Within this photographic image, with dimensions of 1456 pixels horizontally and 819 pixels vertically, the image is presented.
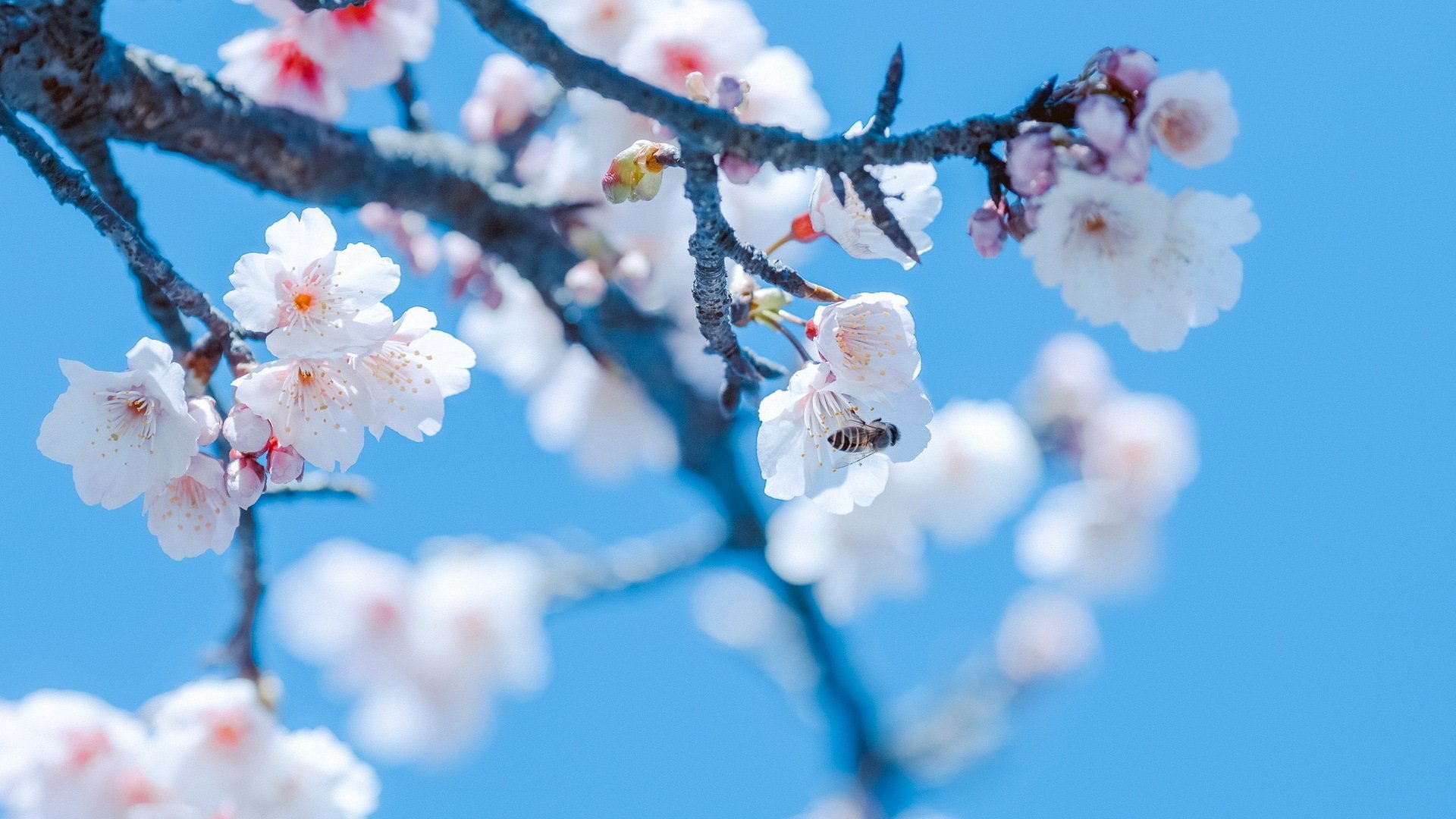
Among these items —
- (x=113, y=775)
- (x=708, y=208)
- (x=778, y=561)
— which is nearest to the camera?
(x=708, y=208)

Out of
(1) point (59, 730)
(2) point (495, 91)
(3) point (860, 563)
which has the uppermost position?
(2) point (495, 91)

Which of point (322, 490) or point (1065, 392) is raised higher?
point (1065, 392)

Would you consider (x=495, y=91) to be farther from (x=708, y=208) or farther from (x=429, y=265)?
(x=708, y=208)

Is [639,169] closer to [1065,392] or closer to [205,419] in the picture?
[205,419]

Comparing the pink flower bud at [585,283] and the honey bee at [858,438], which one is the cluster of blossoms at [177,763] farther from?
the honey bee at [858,438]

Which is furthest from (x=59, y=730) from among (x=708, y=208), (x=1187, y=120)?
(x=1187, y=120)

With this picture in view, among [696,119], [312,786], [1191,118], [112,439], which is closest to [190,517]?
[112,439]

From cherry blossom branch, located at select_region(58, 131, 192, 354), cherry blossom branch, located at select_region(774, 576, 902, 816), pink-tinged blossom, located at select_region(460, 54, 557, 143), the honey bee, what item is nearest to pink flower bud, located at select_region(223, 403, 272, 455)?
cherry blossom branch, located at select_region(58, 131, 192, 354)
